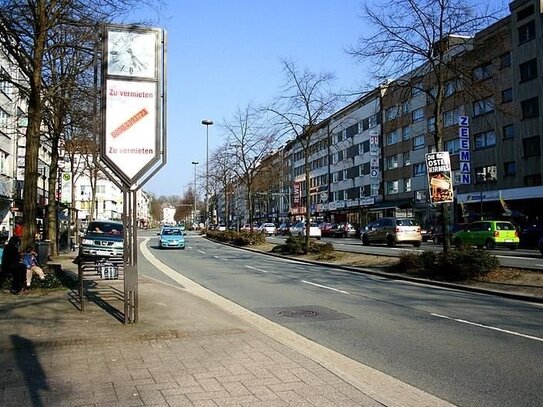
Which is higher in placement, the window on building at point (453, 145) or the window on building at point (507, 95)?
the window on building at point (507, 95)

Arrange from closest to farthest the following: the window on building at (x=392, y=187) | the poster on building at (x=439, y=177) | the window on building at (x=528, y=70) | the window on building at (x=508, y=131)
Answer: the poster on building at (x=439, y=177), the window on building at (x=528, y=70), the window on building at (x=508, y=131), the window on building at (x=392, y=187)

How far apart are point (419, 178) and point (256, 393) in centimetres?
5741

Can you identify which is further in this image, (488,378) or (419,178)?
(419,178)

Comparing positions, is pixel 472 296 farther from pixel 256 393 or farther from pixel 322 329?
pixel 256 393

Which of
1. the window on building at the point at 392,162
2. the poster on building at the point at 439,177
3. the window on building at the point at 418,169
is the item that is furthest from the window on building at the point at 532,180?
the poster on building at the point at 439,177

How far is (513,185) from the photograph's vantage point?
4444cm

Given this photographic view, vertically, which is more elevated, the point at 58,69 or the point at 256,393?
the point at 58,69

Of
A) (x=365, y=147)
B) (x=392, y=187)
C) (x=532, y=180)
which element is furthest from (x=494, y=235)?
(x=365, y=147)

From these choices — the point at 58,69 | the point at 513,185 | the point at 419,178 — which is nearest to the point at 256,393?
the point at 58,69

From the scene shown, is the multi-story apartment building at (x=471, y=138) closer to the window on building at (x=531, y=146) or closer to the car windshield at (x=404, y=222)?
the window on building at (x=531, y=146)

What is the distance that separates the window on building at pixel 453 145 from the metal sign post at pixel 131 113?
46140 millimetres

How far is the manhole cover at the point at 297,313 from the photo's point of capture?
428 inches

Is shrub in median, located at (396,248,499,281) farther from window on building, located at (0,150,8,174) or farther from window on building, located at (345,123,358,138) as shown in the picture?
window on building, located at (345,123,358,138)

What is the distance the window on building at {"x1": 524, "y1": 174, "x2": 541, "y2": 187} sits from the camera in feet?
137
